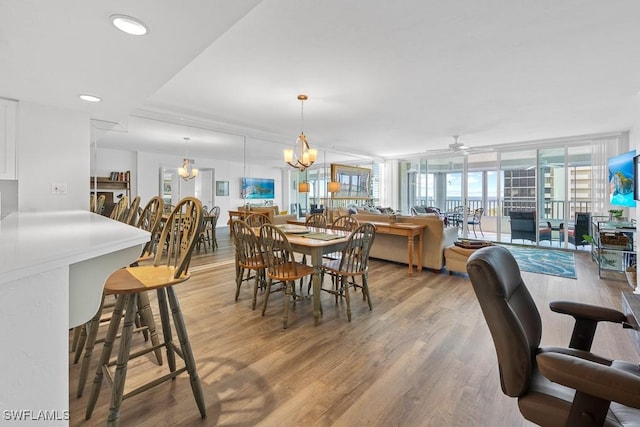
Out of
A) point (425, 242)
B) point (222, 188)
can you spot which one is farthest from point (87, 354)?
point (222, 188)

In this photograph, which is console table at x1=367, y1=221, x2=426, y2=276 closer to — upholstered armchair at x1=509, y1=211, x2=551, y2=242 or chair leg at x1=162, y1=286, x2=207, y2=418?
chair leg at x1=162, y1=286, x2=207, y2=418

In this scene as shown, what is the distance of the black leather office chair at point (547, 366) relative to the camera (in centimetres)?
85

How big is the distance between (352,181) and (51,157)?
701 cm

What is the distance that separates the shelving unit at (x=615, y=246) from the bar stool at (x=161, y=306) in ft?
17.4

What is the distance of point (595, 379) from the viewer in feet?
2.75

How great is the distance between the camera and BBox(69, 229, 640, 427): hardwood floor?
1.59 meters

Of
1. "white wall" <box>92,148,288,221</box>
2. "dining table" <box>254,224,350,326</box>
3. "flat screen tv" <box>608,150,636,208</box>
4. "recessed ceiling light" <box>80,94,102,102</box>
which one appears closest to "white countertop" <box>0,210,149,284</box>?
"dining table" <box>254,224,350,326</box>

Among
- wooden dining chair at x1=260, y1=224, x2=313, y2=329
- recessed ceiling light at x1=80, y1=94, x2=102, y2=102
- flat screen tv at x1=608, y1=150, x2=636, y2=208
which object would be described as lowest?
wooden dining chair at x1=260, y1=224, x2=313, y2=329

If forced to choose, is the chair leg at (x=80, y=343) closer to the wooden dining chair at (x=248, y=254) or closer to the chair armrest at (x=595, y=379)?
the wooden dining chair at (x=248, y=254)

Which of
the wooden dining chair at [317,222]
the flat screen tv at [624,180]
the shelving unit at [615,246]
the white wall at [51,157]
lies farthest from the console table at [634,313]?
the white wall at [51,157]

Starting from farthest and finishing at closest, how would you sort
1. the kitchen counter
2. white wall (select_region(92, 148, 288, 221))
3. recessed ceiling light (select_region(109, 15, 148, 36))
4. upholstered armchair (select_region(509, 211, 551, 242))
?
white wall (select_region(92, 148, 288, 221))
upholstered armchair (select_region(509, 211, 551, 242))
recessed ceiling light (select_region(109, 15, 148, 36))
the kitchen counter

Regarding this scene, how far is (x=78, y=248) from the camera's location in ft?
2.68

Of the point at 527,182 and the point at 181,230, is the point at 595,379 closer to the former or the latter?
the point at 181,230

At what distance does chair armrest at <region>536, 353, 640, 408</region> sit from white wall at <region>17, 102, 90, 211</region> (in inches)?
151
